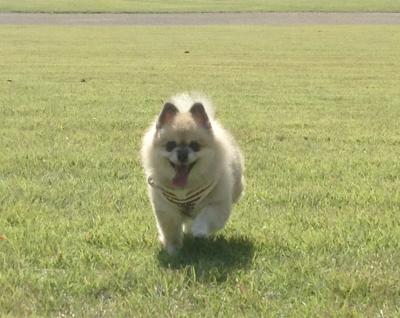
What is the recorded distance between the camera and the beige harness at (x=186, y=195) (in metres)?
5.26

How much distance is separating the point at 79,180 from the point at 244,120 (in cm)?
475

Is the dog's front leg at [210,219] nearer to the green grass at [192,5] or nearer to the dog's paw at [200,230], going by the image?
the dog's paw at [200,230]

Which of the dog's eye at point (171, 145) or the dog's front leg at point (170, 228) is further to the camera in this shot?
the dog's front leg at point (170, 228)

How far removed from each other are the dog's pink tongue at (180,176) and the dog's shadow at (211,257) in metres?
0.45

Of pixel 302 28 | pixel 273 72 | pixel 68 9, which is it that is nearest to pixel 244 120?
pixel 273 72

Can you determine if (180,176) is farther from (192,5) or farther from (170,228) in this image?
(192,5)

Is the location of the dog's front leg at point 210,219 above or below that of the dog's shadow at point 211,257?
above

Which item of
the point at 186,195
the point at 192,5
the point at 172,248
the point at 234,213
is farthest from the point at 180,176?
the point at 192,5

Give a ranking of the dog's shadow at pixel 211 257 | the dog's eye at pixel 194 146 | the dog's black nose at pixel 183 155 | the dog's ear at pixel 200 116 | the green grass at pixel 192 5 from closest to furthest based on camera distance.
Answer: the dog's shadow at pixel 211 257 → the dog's black nose at pixel 183 155 → the dog's eye at pixel 194 146 → the dog's ear at pixel 200 116 → the green grass at pixel 192 5

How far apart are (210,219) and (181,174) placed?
388 millimetres

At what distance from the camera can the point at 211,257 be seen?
17.1ft

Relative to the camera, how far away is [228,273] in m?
4.79

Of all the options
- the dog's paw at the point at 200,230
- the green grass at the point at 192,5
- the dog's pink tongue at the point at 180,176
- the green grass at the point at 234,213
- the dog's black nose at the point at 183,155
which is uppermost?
the dog's black nose at the point at 183,155

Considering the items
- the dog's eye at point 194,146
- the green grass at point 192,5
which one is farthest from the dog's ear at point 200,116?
the green grass at point 192,5
